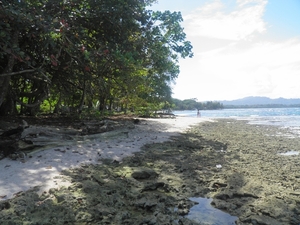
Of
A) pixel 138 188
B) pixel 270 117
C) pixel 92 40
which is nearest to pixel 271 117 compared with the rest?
pixel 270 117

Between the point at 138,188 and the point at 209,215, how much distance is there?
5.47 feet

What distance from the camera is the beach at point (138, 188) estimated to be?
3994mm

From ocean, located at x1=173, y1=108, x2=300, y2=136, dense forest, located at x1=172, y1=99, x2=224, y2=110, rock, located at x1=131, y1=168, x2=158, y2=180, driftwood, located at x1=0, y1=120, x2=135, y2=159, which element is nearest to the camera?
Answer: rock, located at x1=131, y1=168, x2=158, y2=180

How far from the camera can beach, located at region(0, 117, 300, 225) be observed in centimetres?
399

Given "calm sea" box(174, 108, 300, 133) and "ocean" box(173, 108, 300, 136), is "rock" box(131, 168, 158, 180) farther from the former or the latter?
"calm sea" box(174, 108, 300, 133)

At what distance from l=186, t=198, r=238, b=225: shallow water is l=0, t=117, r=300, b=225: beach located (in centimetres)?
3

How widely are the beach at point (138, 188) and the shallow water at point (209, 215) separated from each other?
3cm

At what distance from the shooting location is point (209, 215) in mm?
4254

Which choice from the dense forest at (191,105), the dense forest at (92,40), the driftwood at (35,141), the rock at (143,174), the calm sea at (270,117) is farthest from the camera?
the dense forest at (191,105)

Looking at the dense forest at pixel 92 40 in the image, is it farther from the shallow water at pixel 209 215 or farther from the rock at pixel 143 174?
the shallow water at pixel 209 215

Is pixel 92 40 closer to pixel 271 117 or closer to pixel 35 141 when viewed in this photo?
pixel 35 141

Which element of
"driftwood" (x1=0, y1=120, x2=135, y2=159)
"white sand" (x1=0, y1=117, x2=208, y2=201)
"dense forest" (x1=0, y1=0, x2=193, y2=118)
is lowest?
"white sand" (x1=0, y1=117, x2=208, y2=201)

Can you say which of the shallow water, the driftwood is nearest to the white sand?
the driftwood

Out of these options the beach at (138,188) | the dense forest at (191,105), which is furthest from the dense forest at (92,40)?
the dense forest at (191,105)
